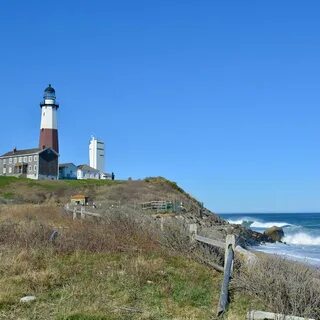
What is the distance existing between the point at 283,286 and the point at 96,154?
89026 millimetres

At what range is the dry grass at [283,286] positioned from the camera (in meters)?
7.54

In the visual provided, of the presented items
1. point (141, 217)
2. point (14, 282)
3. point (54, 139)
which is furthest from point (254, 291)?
point (54, 139)

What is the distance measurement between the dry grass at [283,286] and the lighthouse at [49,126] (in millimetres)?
73750

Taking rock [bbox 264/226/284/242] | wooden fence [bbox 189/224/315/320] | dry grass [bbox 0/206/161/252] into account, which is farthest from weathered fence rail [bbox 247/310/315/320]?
rock [bbox 264/226/284/242]

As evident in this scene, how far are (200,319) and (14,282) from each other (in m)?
3.36

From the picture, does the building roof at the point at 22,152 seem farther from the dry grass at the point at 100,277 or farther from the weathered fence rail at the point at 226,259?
the weathered fence rail at the point at 226,259

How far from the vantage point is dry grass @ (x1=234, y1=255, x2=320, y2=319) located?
7.54 metres

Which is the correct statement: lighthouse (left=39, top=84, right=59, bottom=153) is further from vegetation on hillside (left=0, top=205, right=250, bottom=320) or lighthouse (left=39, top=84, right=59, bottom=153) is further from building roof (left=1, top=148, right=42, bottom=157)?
vegetation on hillside (left=0, top=205, right=250, bottom=320)

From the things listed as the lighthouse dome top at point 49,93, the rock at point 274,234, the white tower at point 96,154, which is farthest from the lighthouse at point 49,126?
the rock at point 274,234

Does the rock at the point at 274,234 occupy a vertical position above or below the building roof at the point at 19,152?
below

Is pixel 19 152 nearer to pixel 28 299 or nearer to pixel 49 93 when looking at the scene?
pixel 49 93

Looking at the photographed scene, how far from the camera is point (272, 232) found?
53062mm

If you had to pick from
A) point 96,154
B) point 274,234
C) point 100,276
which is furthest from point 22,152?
point 100,276

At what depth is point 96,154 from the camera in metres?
95.9
